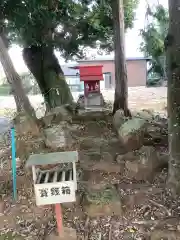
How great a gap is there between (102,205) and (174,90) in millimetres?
1686

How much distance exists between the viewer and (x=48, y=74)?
8.94 meters

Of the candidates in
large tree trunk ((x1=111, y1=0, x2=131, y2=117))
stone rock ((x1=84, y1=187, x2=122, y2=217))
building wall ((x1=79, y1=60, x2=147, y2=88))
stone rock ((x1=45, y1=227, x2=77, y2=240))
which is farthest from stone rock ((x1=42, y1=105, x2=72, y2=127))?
building wall ((x1=79, y1=60, x2=147, y2=88))

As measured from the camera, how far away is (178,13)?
11.0 ft

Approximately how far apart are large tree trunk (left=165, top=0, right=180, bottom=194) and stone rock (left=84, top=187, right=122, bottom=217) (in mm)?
776

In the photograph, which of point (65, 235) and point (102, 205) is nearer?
point (65, 235)

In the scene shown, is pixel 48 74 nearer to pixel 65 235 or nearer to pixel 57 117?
pixel 57 117

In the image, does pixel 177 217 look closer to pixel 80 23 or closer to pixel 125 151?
pixel 125 151

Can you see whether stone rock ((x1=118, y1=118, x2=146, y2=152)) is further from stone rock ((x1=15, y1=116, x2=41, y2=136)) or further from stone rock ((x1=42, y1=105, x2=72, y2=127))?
stone rock ((x1=42, y1=105, x2=72, y2=127))

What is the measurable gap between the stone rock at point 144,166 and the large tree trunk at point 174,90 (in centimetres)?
51

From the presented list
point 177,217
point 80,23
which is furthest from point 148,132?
point 80,23

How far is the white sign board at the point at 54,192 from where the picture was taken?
2771 millimetres

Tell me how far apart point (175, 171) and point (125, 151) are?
1529 millimetres

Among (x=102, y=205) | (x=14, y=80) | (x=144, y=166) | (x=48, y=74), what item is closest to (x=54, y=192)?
(x=102, y=205)

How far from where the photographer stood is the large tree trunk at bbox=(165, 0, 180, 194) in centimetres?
340
